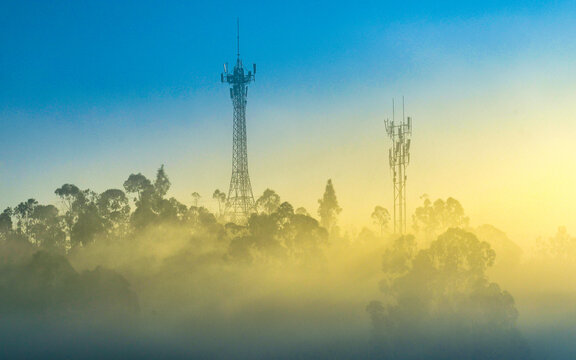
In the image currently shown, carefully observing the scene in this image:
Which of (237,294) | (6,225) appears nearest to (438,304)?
(237,294)

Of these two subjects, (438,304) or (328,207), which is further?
(328,207)

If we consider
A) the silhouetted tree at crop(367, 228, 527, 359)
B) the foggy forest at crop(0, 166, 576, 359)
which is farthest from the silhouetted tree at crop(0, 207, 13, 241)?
the silhouetted tree at crop(367, 228, 527, 359)

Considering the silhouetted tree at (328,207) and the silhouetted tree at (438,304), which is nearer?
the silhouetted tree at (438,304)

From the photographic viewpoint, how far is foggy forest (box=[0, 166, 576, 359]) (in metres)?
96.2

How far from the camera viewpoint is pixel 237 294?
4483 inches

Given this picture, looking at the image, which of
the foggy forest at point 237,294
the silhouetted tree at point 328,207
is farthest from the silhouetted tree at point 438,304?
the silhouetted tree at point 328,207

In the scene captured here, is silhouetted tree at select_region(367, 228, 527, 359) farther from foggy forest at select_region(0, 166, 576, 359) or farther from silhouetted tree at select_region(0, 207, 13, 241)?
silhouetted tree at select_region(0, 207, 13, 241)

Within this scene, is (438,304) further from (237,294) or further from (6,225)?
(6,225)

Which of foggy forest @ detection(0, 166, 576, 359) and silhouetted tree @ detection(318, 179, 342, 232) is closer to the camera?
foggy forest @ detection(0, 166, 576, 359)

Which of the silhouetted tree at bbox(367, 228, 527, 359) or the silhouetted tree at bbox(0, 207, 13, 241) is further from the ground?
the silhouetted tree at bbox(0, 207, 13, 241)

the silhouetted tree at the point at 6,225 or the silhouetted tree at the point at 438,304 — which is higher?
the silhouetted tree at the point at 6,225

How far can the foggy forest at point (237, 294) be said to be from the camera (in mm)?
96250

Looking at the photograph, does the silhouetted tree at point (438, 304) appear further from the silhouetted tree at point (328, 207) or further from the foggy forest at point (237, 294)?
the silhouetted tree at point (328, 207)

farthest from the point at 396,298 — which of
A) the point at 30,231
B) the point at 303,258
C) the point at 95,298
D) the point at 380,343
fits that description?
the point at 30,231
